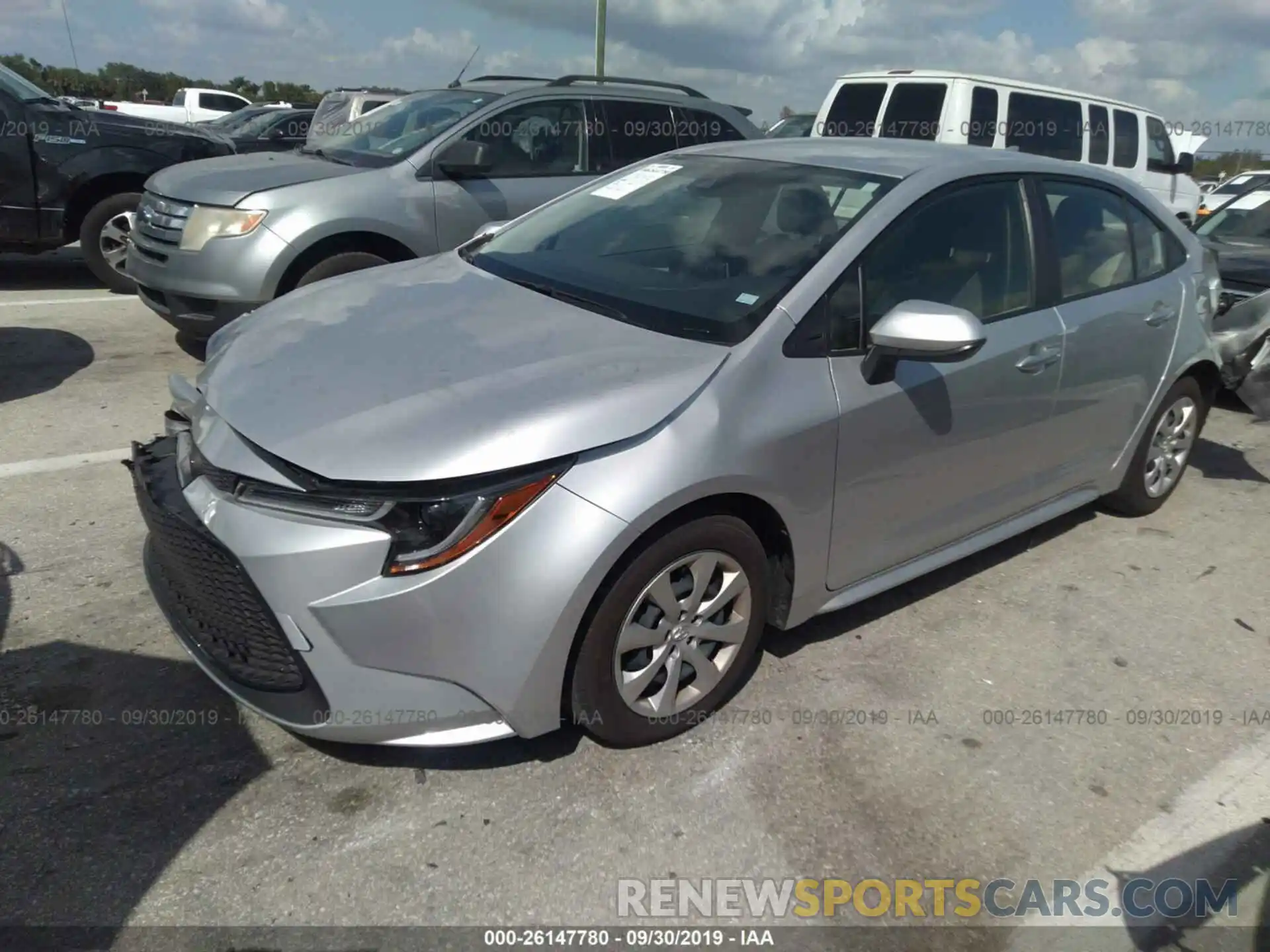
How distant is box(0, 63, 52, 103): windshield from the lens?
748cm

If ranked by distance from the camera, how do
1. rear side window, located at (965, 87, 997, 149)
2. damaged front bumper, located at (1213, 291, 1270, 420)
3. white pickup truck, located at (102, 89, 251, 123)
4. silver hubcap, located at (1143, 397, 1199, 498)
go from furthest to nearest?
white pickup truck, located at (102, 89, 251, 123) → rear side window, located at (965, 87, 997, 149) → damaged front bumper, located at (1213, 291, 1270, 420) → silver hubcap, located at (1143, 397, 1199, 498)

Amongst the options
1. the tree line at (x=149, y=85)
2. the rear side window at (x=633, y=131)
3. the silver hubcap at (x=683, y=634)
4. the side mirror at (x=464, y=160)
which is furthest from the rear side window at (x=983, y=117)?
the tree line at (x=149, y=85)

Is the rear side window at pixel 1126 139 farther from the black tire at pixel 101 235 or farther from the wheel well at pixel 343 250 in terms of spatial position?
the black tire at pixel 101 235

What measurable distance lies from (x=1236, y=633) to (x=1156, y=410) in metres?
1.07

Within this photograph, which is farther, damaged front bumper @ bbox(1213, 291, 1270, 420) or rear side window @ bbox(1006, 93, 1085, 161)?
rear side window @ bbox(1006, 93, 1085, 161)

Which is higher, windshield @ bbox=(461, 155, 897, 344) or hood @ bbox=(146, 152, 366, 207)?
windshield @ bbox=(461, 155, 897, 344)

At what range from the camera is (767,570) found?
2.95 metres

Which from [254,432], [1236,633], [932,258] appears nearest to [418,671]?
[254,432]

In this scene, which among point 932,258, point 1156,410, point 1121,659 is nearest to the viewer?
point 932,258

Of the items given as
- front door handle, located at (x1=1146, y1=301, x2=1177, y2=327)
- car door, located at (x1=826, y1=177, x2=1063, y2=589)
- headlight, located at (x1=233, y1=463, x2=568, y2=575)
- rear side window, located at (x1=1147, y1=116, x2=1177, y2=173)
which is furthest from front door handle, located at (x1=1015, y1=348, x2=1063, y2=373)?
rear side window, located at (x1=1147, y1=116, x2=1177, y2=173)

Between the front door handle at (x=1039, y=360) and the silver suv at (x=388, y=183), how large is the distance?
3.81m

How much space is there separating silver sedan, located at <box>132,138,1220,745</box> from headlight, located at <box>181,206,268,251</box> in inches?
88.6

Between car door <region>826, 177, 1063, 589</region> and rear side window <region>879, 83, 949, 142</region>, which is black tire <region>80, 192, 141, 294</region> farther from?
rear side window <region>879, 83, 949, 142</region>

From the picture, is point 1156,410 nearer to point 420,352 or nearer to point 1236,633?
point 1236,633
